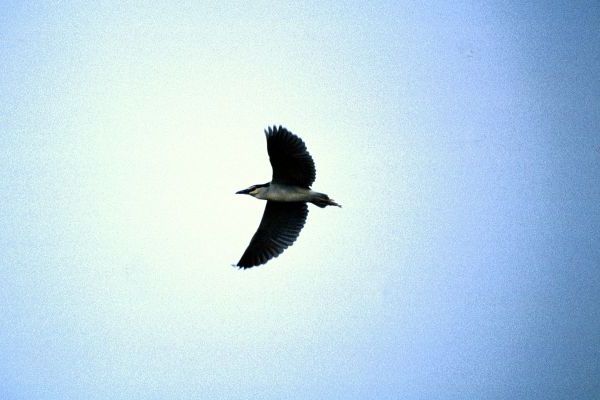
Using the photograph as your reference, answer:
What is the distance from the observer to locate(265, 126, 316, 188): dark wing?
14.1 metres

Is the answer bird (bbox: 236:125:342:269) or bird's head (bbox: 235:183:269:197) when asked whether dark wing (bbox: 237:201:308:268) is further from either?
bird's head (bbox: 235:183:269:197)

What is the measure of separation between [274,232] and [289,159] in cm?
210

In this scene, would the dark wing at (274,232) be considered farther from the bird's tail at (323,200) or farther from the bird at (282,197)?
the bird's tail at (323,200)

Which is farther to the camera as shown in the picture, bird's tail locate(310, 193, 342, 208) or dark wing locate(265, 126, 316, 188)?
bird's tail locate(310, 193, 342, 208)

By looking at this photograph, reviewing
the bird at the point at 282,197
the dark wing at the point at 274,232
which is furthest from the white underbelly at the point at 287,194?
the dark wing at the point at 274,232

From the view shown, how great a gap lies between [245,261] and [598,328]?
80.6m

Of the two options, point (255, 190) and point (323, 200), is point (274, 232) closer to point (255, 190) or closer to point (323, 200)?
point (255, 190)

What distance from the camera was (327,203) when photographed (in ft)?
49.0

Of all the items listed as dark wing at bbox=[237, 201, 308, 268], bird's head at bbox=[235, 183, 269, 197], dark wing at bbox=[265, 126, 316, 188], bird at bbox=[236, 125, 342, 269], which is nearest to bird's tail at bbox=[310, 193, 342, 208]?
bird at bbox=[236, 125, 342, 269]

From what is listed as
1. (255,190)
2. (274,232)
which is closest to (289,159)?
(255,190)

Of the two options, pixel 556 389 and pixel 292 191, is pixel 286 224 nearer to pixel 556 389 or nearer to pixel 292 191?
pixel 292 191

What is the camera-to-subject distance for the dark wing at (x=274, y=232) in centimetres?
1571

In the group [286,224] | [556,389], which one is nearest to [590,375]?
[556,389]

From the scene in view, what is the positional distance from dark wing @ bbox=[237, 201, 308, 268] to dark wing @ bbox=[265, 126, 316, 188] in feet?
2.81
